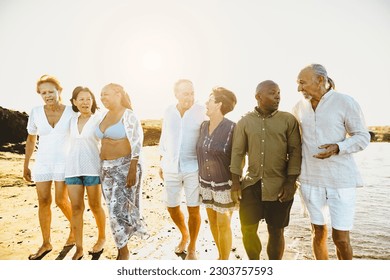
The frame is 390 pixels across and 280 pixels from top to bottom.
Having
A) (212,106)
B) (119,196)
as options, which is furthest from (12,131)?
(212,106)

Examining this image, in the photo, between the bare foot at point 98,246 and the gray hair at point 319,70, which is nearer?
the gray hair at point 319,70

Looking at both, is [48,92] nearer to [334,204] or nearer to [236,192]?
[236,192]

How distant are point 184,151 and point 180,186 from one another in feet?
1.56

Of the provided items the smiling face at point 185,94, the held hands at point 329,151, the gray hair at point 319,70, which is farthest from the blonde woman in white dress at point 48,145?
the held hands at point 329,151

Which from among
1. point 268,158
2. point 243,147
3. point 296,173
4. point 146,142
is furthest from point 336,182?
point 146,142

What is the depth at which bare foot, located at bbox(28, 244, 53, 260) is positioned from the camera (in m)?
4.29

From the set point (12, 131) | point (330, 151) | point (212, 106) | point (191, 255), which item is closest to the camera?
point (330, 151)

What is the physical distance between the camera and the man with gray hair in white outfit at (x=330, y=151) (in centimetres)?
328

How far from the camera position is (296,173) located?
3.50 metres

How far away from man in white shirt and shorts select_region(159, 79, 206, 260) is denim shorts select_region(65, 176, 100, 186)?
2.74 ft

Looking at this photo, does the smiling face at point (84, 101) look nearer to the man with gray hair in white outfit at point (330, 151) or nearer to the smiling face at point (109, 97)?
the smiling face at point (109, 97)

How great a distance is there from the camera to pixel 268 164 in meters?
3.55

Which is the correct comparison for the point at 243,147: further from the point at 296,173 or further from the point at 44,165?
the point at 44,165

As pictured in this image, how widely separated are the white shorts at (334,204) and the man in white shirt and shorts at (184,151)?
135cm
